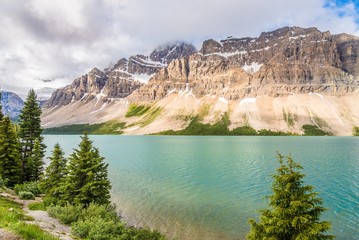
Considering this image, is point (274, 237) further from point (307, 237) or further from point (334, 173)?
point (334, 173)

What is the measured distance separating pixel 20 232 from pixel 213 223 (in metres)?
22.7

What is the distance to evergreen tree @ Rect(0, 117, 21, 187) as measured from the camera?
3716cm

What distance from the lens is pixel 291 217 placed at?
49.2 ft

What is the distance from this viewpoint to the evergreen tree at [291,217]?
1434 centimetres

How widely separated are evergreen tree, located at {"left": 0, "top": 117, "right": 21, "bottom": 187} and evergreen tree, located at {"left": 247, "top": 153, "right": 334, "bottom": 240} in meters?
36.1

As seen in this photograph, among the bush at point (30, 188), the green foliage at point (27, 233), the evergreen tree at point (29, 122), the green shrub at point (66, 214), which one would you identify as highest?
the evergreen tree at point (29, 122)

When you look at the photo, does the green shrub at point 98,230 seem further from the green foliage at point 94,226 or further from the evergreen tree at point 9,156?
the evergreen tree at point 9,156

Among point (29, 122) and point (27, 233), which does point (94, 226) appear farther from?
point (29, 122)

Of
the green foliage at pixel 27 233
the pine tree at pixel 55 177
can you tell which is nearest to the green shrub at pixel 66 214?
the pine tree at pixel 55 177

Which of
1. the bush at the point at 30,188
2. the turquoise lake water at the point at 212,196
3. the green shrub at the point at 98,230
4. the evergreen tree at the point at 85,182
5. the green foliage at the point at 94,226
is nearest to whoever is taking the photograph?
the green shrub at the point at 98,230

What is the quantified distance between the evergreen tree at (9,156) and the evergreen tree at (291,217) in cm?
3605

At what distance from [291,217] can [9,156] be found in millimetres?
38596

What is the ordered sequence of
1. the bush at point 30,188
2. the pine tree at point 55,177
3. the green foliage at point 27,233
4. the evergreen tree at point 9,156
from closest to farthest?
the green foliage at point 27,233, the pine tree at point 55,177, the bush at point 30,188, the evergreen tree at point 9,156

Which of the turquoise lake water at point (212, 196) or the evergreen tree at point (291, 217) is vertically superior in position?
the evergreen tree at point (291, 217)
